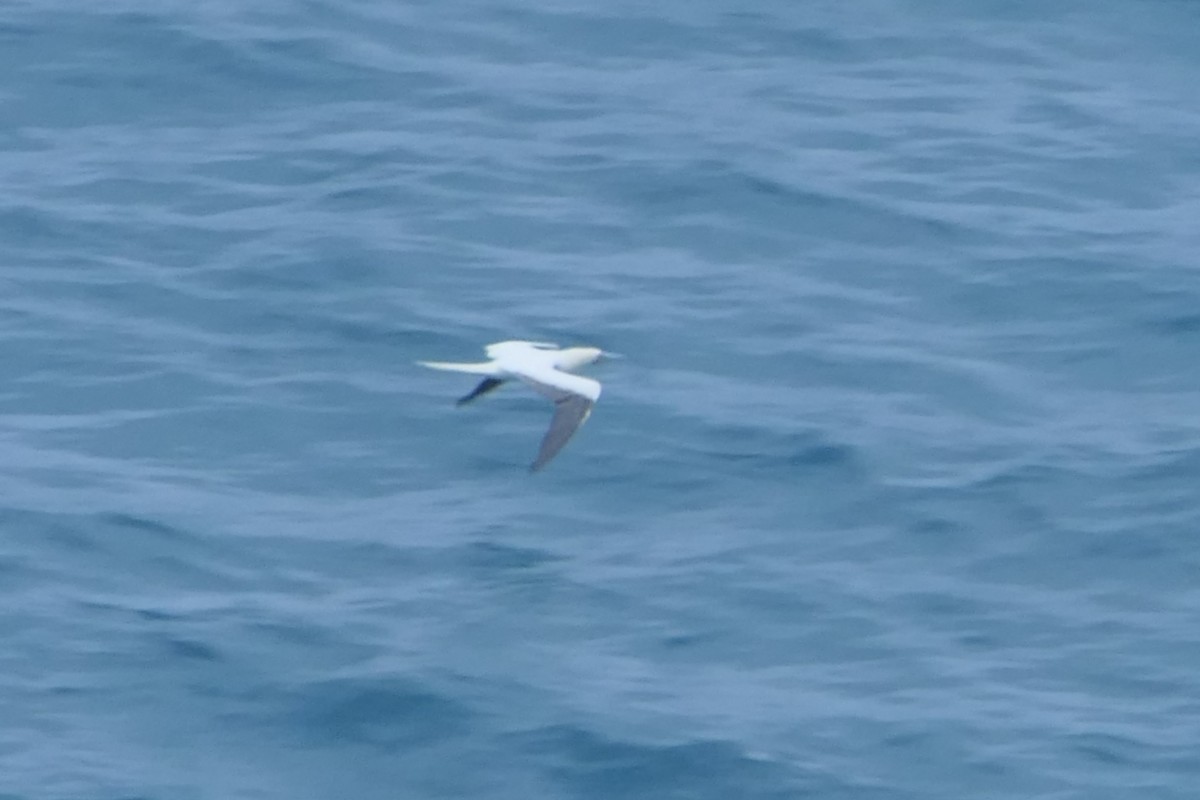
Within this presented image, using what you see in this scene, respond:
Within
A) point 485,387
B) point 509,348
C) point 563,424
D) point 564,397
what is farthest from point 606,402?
point 563,424

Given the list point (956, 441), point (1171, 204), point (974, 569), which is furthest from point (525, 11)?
point (974, 569)

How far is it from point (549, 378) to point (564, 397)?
0.20 metres

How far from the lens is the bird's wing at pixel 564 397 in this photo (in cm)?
1414

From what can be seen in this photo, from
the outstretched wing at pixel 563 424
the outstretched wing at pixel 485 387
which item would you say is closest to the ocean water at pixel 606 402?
the outstretched wing at pixel 485 387

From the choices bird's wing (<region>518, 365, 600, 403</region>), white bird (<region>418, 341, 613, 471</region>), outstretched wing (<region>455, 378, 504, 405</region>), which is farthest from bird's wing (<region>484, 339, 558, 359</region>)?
bird's wing (<region>518, 365, 600, 403</region>)

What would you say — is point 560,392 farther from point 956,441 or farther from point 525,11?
point 525,11

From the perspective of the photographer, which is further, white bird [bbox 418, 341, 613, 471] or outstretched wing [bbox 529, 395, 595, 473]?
white bird [bbox 418, 341, 613, 471]

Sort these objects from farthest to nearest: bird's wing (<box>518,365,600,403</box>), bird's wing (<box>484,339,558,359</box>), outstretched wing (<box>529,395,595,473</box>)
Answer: bird's wing (<box>484,339,558,359</box>), bird's wing (<box>518,365,600,403</box>), outstretched wing (<box>529,395,595,473</box>)

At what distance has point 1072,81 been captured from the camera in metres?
20.7

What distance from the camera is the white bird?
14.2 m

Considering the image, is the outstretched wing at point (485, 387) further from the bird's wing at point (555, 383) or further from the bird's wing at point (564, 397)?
the bird's wing at point (564, 397)

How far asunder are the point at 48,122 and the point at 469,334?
4.37m

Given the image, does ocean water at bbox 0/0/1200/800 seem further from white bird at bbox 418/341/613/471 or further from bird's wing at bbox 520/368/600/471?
bird's wing at bbox 520/368/600/471

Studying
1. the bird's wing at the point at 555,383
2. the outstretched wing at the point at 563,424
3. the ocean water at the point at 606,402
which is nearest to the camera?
the ocean water at the point at 606,402
